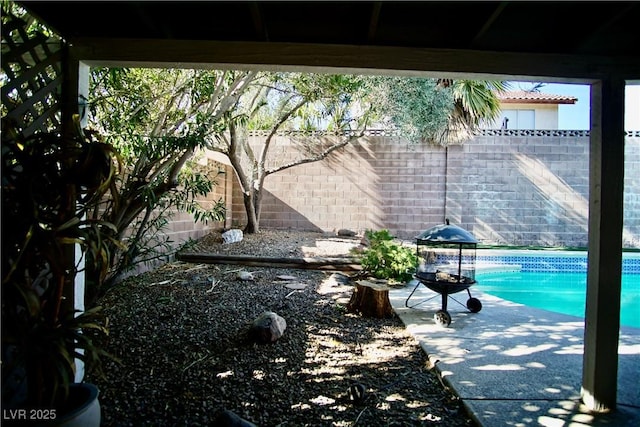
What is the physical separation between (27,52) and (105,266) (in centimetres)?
106

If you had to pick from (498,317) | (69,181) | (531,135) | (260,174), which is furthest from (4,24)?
(531,135)

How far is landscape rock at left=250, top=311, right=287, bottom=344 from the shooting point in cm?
286

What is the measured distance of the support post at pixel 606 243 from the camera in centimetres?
203

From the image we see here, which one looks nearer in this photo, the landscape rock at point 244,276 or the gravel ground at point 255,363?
the gravel ground at point 255,363

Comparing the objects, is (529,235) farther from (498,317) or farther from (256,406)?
(256,406)

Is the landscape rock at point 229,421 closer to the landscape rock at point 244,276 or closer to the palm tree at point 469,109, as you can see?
the landscape rock at point 244,276

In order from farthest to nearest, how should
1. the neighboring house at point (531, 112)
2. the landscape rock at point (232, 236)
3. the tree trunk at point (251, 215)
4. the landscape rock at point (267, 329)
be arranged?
the neighboring house at point (531, 112), the tree trunk at point (251, 215), the landscape rock at point (232, 236), the landscape rock at point (267, 329)

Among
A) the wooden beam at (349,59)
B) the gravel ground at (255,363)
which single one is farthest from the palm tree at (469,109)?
the wooden beam at (349,59)

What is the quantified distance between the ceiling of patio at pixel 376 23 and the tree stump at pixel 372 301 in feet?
7.43

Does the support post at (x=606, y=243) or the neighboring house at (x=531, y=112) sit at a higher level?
the neighboring house at (x=531, y=112)

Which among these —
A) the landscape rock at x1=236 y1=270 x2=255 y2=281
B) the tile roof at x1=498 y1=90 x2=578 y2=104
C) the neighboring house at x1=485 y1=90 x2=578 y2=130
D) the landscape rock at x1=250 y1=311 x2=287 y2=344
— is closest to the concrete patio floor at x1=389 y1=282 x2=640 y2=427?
the landscape rock at x1=250 y1=311 x2=287 y2=344

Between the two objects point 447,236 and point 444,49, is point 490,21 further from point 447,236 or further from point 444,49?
point 447,236

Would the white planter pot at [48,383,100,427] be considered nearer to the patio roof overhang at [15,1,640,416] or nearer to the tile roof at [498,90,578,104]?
the patio roof overhang at [15,1,640,416]

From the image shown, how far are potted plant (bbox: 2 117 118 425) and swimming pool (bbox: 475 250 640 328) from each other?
5.39 metres
